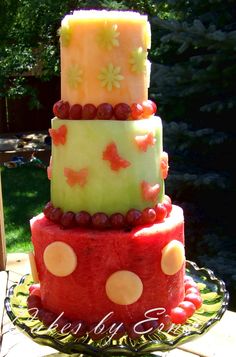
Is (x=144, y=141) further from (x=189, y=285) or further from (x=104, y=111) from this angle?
(x=189, y=285)

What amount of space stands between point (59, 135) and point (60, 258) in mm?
243

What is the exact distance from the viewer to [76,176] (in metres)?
1.07

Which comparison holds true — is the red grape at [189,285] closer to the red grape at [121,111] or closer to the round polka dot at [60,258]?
the round polka dot at [60,258]

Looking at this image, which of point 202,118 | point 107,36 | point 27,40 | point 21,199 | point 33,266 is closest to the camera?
point 107,36

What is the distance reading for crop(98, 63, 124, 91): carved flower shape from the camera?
1.05 m

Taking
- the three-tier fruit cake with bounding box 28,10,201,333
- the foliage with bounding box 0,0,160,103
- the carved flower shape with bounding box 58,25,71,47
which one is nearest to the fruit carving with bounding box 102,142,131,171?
the three-tier fruit cake with bounding box 28,10,201,333

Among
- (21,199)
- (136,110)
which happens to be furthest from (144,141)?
(21,199)

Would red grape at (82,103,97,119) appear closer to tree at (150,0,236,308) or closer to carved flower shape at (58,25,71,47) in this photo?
carved flower shape at (58,25,71,47)

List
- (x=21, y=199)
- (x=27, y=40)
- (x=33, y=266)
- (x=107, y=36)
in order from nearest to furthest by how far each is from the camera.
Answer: (x=107, y=36) → (x=33, y=266) → (x=21, y=199) → (x=27, y=40)

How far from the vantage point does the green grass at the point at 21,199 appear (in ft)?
11.0

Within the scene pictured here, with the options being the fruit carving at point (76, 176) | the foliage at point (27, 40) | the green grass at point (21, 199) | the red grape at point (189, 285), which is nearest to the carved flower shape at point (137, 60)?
the fruit carving at point (76, 176)

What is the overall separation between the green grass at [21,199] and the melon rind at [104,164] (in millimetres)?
2121

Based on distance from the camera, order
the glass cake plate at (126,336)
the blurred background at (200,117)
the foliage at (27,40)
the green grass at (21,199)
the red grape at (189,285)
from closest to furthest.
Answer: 1. the glass cake plate at (126,336)
2. the red grape at (189,285)
3. the blurred background at (200,117)
4. the green grass at (21,199)
5. the foliage at (27,40)

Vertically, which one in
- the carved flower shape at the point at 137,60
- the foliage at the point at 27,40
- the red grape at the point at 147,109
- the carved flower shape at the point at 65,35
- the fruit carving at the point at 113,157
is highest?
the carved flower shape at the point at 65,35
